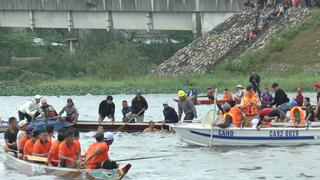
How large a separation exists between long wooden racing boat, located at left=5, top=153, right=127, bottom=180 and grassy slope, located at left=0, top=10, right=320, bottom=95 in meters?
36.9

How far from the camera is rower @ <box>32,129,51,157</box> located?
1115 inches

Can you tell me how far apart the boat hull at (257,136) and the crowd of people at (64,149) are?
6.19 m

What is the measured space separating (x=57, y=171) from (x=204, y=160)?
21.1 feet

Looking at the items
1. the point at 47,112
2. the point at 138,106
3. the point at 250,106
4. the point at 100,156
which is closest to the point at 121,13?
the point at 138,106

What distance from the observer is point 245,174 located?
2934 cm

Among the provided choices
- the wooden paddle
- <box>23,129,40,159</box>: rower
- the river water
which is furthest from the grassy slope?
the wooden paddle

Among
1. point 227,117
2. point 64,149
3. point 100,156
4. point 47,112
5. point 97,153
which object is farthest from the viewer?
point 47,112

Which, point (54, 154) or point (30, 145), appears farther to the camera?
point (30, 145)

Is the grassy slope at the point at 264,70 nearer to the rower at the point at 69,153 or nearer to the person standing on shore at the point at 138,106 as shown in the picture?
the person standing on shore at the point at 138,106

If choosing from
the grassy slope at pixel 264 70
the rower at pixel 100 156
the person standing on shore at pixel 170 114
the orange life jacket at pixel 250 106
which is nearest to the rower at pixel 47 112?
the person standing on shore at pixel 170 114

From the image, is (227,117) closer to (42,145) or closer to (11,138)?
(11,138)

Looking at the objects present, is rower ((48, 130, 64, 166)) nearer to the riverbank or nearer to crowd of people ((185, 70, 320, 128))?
crowd of people ((185, 70, 320, 128))

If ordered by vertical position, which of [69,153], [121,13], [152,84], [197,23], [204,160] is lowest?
[204,160]

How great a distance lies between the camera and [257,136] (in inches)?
1310
